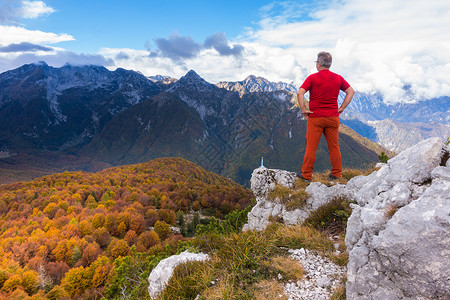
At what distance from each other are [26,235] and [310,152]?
32.7 metres

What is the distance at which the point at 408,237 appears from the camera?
2.89m

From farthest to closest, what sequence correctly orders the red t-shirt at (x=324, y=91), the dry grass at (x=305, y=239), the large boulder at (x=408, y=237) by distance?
the red t-shirt at (x=324, y=91), the dry grass at (x=305, y=239), the large boulder at (x=408, y=237)

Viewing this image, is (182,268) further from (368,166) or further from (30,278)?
(30,278)

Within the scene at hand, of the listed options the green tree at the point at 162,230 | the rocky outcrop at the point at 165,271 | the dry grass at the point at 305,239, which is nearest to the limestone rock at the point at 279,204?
the dry grass at the point at 305,239

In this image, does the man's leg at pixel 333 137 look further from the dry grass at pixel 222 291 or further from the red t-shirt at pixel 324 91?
the dry grass at pixel 222 291

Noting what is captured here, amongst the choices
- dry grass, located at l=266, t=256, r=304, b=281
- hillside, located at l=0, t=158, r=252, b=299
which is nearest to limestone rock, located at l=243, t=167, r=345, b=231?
dry grass, located at l=266, t=256, r=304, b=281

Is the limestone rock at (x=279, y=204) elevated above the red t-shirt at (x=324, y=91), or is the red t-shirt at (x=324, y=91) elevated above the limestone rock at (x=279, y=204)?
the red t-shirt at (x=324, y=91)

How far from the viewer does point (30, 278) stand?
17.1m

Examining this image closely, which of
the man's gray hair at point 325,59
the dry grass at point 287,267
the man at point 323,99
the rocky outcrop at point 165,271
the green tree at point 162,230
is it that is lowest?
the green tree at point 162,230

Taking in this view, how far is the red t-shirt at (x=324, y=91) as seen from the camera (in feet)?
23.0

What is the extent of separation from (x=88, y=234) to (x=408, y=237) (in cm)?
2897

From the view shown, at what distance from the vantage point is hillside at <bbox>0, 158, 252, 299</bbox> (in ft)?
53.3

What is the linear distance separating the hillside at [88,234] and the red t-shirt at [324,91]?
8003mm

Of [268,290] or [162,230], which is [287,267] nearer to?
[268,290]
